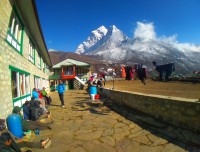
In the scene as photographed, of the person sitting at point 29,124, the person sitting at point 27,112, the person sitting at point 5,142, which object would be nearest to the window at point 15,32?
the person sitting at point 27,112

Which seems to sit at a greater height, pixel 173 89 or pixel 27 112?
pixel 173 89

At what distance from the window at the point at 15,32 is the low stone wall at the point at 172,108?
6.12m

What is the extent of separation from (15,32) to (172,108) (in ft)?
24.2

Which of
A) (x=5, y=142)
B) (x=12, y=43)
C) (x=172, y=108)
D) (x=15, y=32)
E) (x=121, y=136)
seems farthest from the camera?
(x=15, y=32)

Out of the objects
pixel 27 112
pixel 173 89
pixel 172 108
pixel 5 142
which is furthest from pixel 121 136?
pixel 173 89

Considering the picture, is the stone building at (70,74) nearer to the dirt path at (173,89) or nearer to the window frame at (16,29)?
the dirt path at (173,89)

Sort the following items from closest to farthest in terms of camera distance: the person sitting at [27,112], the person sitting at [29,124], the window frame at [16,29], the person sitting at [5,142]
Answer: the person sitting at [5,142]
the person sitting at [29,124]
the person sitting at [27,112]
the window frame at [16,29]

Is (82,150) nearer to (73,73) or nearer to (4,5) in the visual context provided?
(4,5)

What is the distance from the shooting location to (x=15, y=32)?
827 centimetres

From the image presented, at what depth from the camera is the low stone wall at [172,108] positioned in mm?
5344

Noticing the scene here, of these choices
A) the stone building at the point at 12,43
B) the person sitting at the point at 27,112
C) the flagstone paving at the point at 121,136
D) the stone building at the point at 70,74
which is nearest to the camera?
the flagstone paving at the point at 121,136

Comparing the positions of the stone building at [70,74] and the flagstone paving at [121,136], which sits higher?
the stone building at [70,74]

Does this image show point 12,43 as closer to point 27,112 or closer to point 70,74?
point 27,112

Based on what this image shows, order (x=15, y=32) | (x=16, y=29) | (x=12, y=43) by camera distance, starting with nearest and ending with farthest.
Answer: (x=12, y=43) < (x=15, y=32) < (x=16, y=29)
